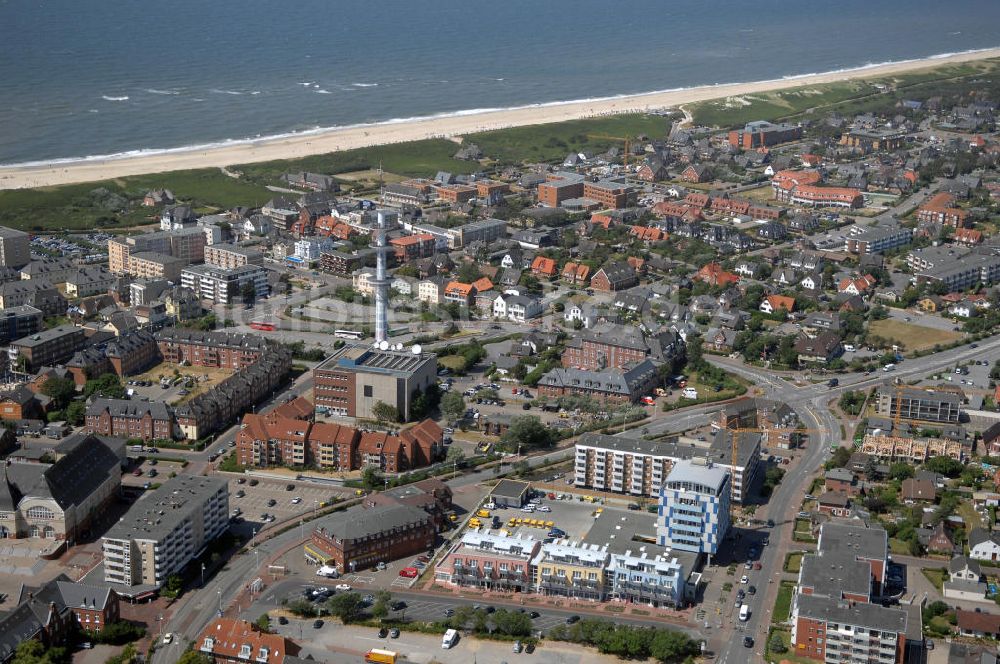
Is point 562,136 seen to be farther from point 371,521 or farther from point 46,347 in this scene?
point 371,521

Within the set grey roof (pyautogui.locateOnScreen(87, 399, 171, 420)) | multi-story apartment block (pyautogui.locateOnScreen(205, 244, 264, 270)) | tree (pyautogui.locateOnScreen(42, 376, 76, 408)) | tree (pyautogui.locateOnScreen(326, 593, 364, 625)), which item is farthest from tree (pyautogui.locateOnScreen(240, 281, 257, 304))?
tree (pyautogui.locateOnScreen(326, 593, 364, 625))

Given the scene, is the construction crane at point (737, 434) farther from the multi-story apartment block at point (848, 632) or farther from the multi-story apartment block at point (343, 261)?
the multi-story apartment block at point (343, 261)

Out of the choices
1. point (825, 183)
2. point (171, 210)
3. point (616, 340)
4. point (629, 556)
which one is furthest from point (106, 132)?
point (629, 556)

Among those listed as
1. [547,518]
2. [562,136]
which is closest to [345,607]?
[547,518]

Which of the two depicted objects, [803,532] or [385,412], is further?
[385,412]

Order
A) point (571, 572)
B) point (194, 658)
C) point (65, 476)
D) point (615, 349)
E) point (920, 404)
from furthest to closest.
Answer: point (615, 349), point (920, 404), point (65, 476), point (571, 572), point (194, 658)

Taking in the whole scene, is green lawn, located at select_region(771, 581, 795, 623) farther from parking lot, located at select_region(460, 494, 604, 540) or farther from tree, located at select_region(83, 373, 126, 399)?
tree, located at select_region(83, 373, 126, 399)

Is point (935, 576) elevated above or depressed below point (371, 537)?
below
